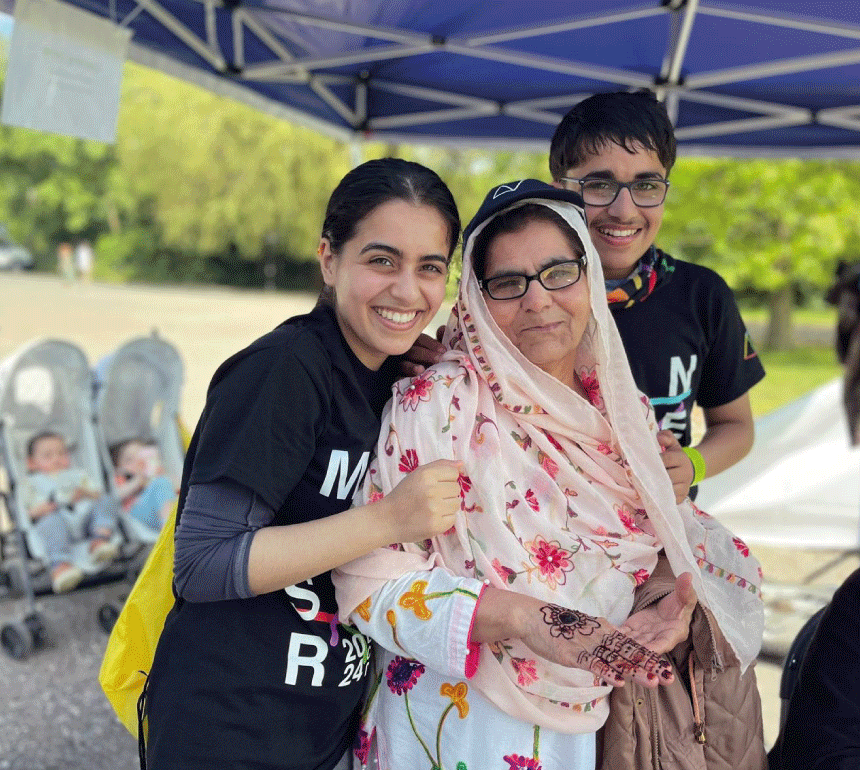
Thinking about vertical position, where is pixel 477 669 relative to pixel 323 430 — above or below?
below

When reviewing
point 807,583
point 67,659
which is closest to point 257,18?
point 67,659

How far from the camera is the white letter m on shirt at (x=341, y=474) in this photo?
4.89ft

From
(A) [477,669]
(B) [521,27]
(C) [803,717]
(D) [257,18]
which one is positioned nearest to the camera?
(A) [477,669]

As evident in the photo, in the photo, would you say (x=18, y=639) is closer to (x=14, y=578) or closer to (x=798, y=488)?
(x=14, y=578)

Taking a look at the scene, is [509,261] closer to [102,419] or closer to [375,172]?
[375,172]

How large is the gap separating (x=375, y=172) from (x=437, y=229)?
0.16 meters

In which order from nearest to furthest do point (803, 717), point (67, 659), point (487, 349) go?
point (487, 349)
point (803, 717)
point (67, 659)

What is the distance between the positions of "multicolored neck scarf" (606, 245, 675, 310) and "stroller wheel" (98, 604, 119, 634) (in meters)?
3.36

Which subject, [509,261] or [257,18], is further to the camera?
[257,18]

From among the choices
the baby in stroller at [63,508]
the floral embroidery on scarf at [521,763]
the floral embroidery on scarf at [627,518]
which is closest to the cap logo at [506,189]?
the floral embroidery on scarf at [627,518]

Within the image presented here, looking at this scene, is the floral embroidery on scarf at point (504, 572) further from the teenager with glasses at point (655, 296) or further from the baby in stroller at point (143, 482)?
the baby in stroller at point (143, 482)

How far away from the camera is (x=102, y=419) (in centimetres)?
488

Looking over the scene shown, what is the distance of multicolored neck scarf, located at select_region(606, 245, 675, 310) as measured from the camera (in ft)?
6.63

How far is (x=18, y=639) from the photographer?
3920 millimetres
